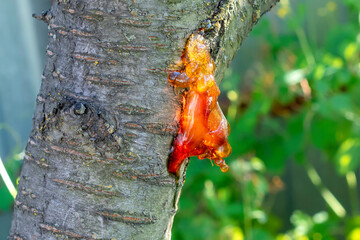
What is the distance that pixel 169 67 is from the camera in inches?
22.5

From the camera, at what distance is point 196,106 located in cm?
60

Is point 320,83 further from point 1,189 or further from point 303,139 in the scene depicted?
point 1,189

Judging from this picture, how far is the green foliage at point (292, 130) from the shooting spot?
6.01 ft

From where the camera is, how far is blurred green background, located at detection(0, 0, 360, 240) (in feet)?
6.11

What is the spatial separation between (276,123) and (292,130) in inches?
7.8

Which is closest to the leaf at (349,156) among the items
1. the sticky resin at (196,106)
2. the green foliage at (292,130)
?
the green foliage at (292,130)

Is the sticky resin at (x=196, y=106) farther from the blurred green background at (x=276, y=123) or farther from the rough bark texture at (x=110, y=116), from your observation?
the blurred green background at (x=276, y=123)

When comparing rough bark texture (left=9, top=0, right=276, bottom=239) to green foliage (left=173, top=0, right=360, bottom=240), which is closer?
rough bark texture (left=9, top=0, right=276, bottom=239)

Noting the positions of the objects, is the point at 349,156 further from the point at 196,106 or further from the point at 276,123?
the point at 196,106

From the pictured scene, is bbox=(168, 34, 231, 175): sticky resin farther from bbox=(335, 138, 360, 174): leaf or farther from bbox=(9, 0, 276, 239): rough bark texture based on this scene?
bbox=(335, 138, 360, 174): leaf

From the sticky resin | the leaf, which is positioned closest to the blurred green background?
the leaf

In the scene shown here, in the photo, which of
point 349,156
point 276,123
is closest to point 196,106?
point 349,156

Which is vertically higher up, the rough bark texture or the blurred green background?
the rough bark texture

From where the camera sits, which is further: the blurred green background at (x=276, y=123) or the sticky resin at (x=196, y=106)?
the blurred green background at (x=276, y=123)
